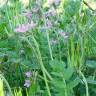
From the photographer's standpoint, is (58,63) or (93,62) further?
(93,62)

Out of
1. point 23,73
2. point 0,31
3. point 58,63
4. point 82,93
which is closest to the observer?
point 58,63

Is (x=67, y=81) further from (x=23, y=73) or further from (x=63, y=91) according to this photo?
(x=23, y=73)

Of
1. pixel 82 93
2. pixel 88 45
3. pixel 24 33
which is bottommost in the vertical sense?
pixel 82 93

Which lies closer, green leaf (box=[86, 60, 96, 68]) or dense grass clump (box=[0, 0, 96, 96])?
dense grass clump (box=[0, 0, 96, 96])

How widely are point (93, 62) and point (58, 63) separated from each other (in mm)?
274

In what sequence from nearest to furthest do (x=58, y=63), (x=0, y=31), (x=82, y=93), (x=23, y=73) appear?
1. (x=58, y=63)
2. (x=82, y=93)
3. (x=23, y=73)
4. (x=0, y=31)

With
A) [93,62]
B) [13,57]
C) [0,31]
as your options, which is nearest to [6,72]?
[13,57]

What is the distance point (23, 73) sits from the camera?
141cm

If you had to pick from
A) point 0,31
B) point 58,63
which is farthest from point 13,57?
point 58,63

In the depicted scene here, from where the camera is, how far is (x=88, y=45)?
148cm

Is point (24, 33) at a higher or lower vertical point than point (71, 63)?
higher

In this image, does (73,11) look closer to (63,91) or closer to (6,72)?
(6,72)

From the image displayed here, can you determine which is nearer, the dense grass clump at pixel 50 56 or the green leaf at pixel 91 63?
the dense grass clump at pixel 50 56

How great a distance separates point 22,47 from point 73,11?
247mm
